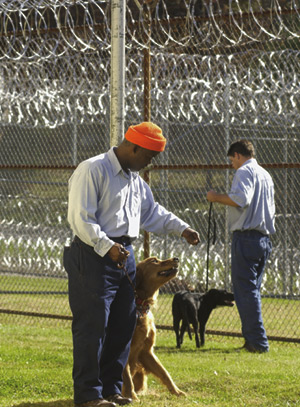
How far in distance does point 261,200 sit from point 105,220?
290 centimetres

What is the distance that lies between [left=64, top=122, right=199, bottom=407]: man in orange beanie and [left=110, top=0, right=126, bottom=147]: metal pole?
1.03m

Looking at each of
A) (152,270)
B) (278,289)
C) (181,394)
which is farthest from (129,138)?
(278,289)

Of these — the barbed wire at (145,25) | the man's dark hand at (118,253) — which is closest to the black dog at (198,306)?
the barbed wire at (145,25)

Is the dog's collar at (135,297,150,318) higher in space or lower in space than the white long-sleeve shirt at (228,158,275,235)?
lower

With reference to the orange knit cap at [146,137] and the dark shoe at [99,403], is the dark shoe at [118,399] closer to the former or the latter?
the dark shoe at [99,403]

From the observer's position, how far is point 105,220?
16.8 ft

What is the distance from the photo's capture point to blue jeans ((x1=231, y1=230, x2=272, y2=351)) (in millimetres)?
7656

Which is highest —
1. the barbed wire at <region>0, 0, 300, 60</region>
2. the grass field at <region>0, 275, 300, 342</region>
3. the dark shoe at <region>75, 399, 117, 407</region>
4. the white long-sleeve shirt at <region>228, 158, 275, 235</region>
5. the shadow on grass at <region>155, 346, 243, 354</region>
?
the barbed wire at <region>0, 0, 300, 60</region>

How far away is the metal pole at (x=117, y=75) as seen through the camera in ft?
20.7

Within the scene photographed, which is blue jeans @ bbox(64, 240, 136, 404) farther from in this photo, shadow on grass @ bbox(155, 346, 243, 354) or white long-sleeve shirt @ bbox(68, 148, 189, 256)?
shadow on grass @ bbox(155, 346, 243, 354)

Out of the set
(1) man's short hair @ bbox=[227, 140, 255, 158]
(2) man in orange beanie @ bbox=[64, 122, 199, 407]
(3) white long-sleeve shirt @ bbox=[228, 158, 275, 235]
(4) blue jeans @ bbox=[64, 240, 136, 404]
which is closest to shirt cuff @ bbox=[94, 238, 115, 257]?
(2) man in orange beanie @ bbox=[64, 122, 199, 407]

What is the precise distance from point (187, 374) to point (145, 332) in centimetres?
111

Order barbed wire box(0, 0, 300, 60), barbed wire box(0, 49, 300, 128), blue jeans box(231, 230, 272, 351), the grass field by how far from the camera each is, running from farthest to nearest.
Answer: barbed wire box(0, 49, 300, 128) < the grass field < blue jeans box(231, 230, 272, 351) < barbed wire box(0, 0, 300, 60)

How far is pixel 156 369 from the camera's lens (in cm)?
574
